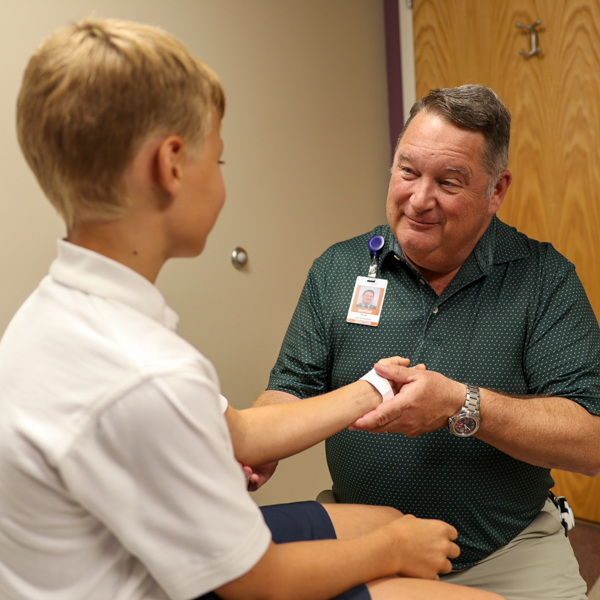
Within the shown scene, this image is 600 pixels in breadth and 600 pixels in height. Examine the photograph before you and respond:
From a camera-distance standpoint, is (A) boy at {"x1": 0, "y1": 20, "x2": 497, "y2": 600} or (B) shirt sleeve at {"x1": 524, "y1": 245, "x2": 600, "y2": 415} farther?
(B) shirt sleeve at {"x1": 524, "y1": 245, "x2": 600, "y2": 415}

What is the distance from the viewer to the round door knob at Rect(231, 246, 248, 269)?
238cm

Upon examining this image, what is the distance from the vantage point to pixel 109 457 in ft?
2.24

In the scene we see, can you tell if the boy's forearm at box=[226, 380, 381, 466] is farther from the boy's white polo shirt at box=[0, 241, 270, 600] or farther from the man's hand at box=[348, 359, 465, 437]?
the boy's white polo shirt at box=[0, 241, 270, 600]

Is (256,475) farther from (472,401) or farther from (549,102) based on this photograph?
(549,102)

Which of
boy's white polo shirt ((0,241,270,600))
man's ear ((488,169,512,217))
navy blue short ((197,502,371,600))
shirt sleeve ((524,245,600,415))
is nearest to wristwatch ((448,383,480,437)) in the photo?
shirt sleeve ((524,245,600,415))

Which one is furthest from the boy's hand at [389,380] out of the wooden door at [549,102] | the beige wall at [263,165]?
the wooden door at [549,102]

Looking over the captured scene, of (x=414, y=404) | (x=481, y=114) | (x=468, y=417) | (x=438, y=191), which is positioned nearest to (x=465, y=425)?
(x=468, y=417)

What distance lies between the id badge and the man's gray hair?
0.36 metres

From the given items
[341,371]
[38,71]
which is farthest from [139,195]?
[341,371]

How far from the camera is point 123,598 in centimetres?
76

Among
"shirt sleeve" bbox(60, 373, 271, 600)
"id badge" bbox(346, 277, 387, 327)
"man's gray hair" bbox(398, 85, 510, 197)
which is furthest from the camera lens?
"id badge" bbox(346, 277, 387, 327)

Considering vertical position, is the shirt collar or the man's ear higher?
the man's ear

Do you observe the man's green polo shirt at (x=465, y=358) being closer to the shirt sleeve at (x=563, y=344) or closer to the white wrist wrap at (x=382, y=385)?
the shirt sleeve at (x=563, y=344)

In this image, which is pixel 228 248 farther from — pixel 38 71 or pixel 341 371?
pixel 38 71
